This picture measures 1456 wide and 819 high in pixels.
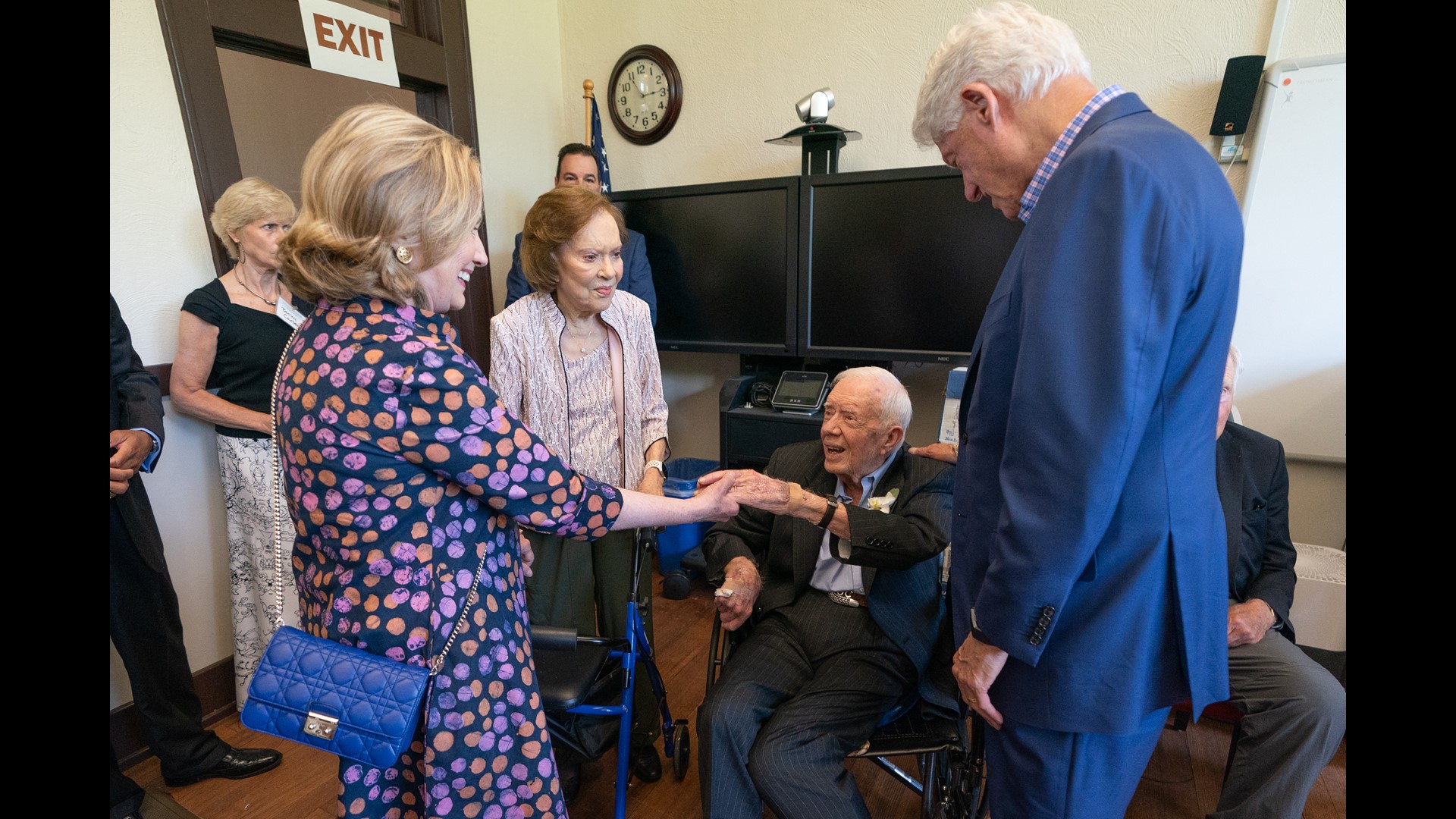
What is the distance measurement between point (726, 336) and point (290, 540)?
1.88 metres

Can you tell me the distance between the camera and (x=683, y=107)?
3.37 metres

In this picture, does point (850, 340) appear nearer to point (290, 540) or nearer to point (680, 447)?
point (680, 447)

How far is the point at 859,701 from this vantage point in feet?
5.11

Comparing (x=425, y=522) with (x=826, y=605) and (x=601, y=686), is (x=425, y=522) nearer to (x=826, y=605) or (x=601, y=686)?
(x=601, y=686)

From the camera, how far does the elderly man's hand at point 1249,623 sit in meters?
1.77

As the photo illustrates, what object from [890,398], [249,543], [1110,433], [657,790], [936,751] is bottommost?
[657,790]

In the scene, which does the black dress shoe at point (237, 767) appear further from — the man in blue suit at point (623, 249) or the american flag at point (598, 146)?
the american flag at point (598, 146)

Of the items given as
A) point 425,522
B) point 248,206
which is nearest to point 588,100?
point 248,206

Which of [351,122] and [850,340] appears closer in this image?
[351,122]

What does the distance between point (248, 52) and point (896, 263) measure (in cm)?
254

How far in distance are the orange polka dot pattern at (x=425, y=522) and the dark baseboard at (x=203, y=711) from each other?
1.59 metres

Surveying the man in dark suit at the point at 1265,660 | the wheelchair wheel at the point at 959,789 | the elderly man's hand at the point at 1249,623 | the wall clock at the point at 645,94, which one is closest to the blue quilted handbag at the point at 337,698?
→ the wheelchair wheel at the point at 959,789

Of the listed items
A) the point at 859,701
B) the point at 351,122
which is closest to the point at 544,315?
the point at 351,122

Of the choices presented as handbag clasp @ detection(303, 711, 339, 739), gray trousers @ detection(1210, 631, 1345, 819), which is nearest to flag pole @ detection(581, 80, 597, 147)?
handbag clasp @ detection(303, 711, 339, 739)
